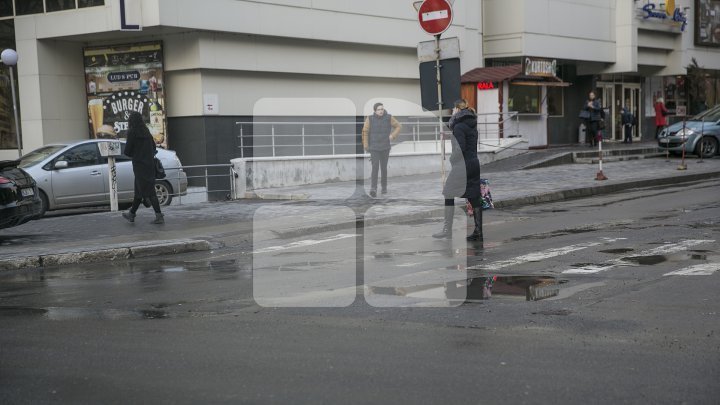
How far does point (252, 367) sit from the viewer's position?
551 cm

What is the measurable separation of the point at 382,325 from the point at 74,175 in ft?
42.6

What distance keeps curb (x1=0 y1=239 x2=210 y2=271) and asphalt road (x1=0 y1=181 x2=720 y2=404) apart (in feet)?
1.63

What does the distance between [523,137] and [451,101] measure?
48.7 ft

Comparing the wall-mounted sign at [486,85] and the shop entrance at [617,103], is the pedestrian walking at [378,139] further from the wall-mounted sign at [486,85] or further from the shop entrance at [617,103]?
the shop entrance at [617,103]

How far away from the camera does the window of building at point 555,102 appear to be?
33.3 meters

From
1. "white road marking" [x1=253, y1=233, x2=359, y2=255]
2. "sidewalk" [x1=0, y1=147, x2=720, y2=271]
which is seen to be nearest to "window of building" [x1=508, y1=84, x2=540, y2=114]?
"sidewalk" [x1=0, y1=147, x2=720, y2=271]

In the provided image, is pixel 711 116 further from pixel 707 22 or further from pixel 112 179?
pixel 112 179

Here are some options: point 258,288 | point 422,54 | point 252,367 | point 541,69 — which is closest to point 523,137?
point 541,69

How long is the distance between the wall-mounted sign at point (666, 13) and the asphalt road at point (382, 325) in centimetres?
2526

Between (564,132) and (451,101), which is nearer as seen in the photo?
(451,101)

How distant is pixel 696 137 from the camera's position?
89.3ft

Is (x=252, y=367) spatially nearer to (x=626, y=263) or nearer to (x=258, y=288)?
(x=258, y=288)

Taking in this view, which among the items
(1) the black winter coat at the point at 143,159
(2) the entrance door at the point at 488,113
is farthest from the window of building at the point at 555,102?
(1) the black winter coat at the point at 143,159

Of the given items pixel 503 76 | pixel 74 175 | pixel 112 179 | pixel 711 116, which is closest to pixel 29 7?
pixel 74 175
